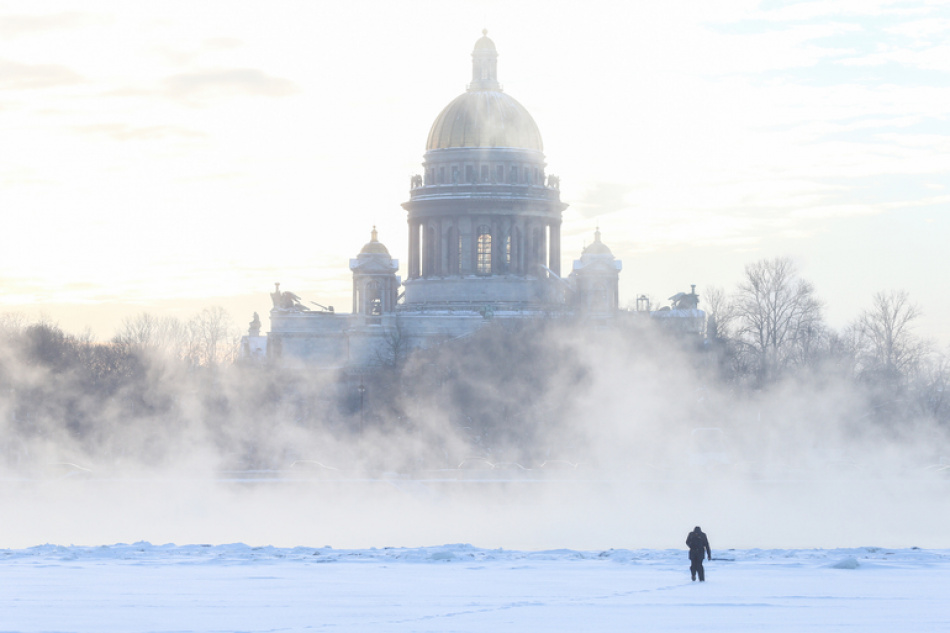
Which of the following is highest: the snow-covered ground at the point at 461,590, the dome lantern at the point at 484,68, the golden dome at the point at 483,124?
the dome lantern at the point at 484,68

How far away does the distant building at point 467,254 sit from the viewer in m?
92.9

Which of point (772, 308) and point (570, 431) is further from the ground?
point (772, 308)

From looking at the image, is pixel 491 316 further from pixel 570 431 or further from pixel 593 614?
pixel 593 614

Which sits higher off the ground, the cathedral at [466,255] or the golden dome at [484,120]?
the golden dome at [484,120]

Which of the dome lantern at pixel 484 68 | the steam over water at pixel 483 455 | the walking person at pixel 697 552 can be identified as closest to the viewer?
the walking person at pixel 697 552

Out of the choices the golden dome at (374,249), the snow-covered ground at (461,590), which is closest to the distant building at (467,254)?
the golden dome at (374,249)

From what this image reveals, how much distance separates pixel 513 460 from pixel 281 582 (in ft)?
119

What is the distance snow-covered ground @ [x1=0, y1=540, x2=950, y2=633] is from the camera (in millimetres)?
20250

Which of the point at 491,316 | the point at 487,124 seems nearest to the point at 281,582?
the point at 491,316

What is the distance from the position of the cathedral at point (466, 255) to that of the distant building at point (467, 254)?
7 cm

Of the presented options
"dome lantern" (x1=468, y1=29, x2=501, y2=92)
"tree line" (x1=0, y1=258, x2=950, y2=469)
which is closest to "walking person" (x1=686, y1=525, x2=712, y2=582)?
"tree line" (x1=0, y1=258, x2=950, y2=469)

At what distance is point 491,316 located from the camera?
89.2 metres

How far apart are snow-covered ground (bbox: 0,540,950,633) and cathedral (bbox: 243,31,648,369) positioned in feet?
206

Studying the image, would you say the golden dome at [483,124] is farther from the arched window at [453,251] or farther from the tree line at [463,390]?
the tree line at [463,390]
